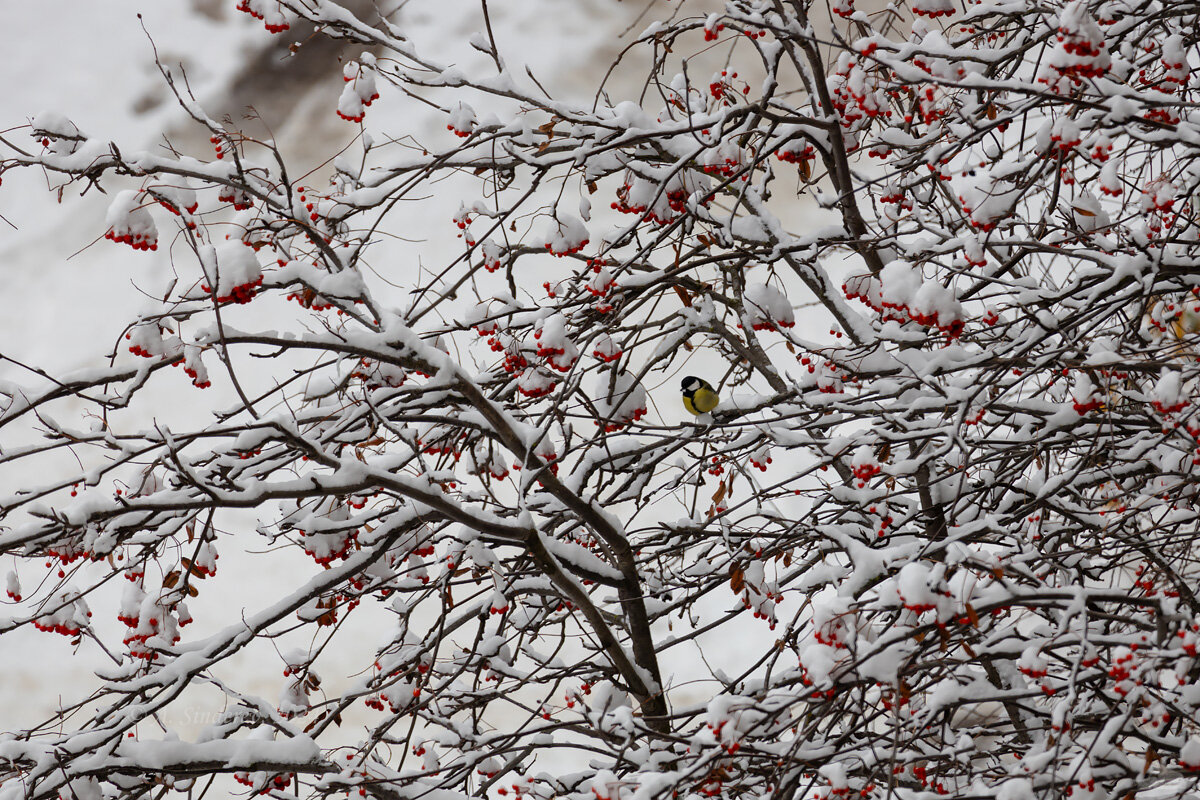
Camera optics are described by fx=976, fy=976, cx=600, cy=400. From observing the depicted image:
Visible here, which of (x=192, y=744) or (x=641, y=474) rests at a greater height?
(x=641, y=474)

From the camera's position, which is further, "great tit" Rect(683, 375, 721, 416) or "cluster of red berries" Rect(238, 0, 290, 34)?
"great tit" Rect(683, 375, 721, 416)

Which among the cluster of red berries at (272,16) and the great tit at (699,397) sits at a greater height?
the cluster of red berries at (272,16)

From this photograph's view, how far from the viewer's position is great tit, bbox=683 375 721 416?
5.75 meters

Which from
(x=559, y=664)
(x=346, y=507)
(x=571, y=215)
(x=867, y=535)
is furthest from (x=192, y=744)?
(x=867, y=535)

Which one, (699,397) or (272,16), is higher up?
(272,16)

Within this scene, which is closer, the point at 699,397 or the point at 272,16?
the point at 272,16

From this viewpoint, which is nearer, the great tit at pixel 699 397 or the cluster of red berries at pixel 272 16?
the cluster of red berries at pixel 272 16

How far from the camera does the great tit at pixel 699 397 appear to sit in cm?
575

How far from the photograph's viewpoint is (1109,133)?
312 centimetres

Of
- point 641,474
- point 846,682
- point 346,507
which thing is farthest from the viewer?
point 641,474

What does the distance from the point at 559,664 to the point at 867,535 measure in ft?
6.12

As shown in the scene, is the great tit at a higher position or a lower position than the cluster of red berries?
lower

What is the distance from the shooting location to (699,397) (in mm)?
5746

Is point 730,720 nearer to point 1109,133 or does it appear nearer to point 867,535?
point 1109,133
